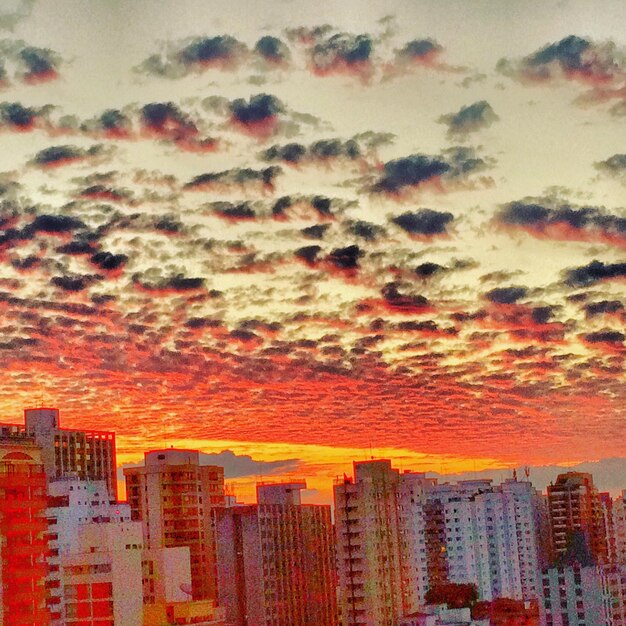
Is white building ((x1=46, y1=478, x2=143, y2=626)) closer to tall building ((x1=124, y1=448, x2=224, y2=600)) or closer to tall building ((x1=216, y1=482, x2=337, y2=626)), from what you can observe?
tall building ((x1=216, y1=482, x2=337, y2=626))

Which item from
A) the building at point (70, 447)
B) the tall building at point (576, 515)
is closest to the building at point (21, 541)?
the building at point (70, 447)

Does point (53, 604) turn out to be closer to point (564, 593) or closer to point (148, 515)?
point (564, 593)

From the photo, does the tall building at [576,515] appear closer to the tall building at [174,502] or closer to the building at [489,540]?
the building at [489,540]

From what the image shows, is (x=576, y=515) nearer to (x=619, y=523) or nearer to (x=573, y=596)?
(x=619, y=523)

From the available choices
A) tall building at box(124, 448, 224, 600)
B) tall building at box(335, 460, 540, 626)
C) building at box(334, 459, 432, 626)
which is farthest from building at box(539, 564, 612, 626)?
tall building at box(124, 448, 224, 600)

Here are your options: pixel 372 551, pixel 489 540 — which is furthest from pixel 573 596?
pixel 489 540

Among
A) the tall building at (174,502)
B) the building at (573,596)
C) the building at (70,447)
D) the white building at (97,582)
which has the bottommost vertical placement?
the building at (573,596)
